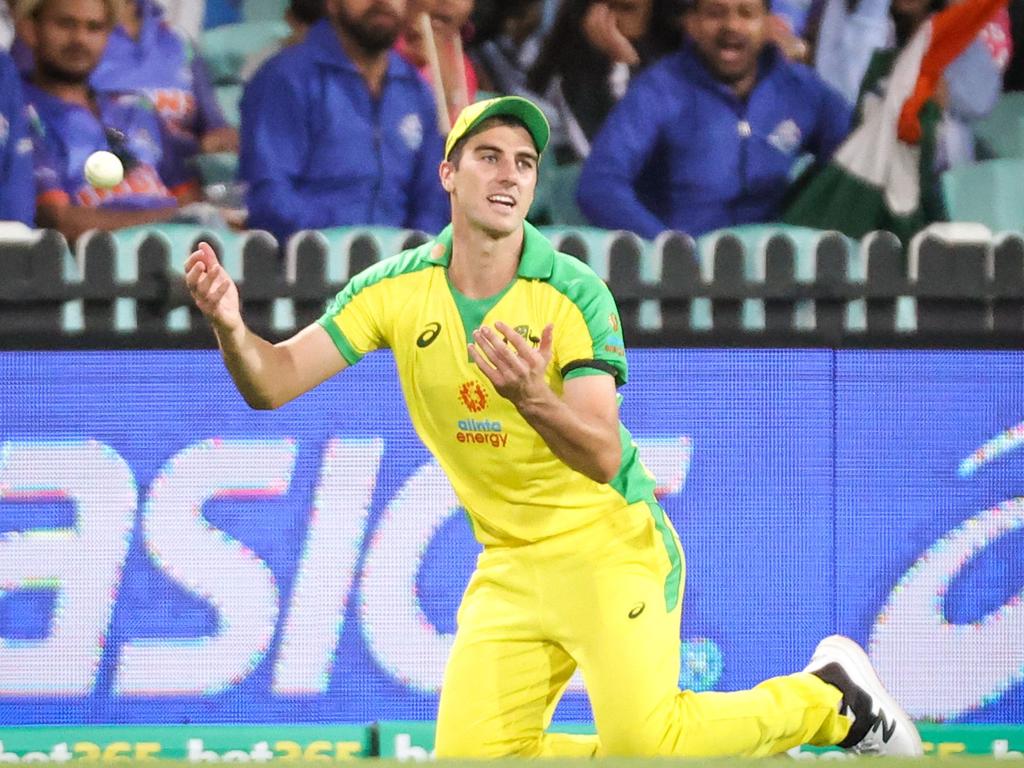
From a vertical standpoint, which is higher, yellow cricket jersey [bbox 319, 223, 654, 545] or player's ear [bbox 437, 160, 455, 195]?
player's ear [bbox 437, 160, 455, 195]

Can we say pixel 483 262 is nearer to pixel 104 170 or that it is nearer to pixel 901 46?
pixel 104 170

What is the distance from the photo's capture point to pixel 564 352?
4.50m

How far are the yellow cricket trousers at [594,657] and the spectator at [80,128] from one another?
3.12m

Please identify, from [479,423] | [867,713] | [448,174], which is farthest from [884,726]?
[448,174]

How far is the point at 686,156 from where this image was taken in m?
7.55

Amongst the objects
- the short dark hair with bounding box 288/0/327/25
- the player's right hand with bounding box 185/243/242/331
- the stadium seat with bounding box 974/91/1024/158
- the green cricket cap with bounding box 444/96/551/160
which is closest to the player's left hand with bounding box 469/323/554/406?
the player's right hand with bounding box 185/243/242/331

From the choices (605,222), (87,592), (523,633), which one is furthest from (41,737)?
(605,222)

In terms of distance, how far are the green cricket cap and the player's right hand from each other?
2.54ft

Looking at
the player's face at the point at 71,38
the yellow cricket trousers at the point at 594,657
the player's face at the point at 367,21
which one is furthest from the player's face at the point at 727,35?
the yellow cricket trousers at the point at 594,657

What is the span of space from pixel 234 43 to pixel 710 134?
2138mm

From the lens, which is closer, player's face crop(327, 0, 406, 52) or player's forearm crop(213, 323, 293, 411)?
player's forearm crop(213, 323, 293, 411)

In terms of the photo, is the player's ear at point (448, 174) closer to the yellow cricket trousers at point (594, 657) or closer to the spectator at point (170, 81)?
the yellow cricket trousers at point (594, 657)

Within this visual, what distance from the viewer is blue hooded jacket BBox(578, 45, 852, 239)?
24.6ft

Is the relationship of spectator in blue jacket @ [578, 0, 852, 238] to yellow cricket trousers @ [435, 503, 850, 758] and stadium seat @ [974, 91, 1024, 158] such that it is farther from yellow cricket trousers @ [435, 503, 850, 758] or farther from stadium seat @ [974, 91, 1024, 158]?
yellow cricket trousers @ [435, 503, 850, 758]
